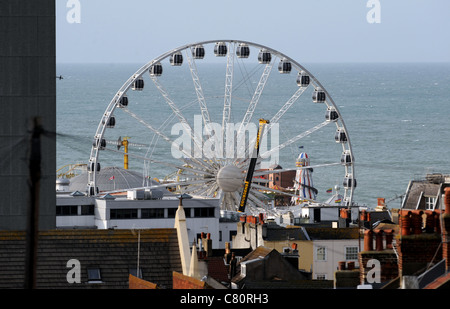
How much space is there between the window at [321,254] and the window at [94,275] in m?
29.8

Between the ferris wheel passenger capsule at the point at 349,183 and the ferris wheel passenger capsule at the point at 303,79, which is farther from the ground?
the ferris wheel passenger capsule at the point at 303,79

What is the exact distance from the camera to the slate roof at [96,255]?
5562 centimetres

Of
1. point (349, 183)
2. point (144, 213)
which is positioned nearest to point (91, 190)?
point (144, 213)

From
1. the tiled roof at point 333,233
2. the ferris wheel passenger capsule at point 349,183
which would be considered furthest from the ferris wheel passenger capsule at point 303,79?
the tiled roof at point 333,233

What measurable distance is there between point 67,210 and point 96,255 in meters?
59.7

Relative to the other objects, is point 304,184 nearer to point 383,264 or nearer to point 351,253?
point 351,253

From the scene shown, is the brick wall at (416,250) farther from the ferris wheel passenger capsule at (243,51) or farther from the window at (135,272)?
the ferris wheel passenger capsule at (243,51)

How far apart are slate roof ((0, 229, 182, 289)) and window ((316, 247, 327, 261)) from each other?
2748 cm

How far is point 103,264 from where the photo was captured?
57.3 metres

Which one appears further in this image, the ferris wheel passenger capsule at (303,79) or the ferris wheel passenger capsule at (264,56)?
the ferris wheel passenger capsule at (303,79)

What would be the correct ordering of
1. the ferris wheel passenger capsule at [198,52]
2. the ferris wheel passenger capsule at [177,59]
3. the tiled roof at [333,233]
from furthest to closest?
1. the ferris wheel passenger capsule at [198,52]
2. the ferris wheel passenger capsule at [177,59]
3. the tiled roof at [333,233]

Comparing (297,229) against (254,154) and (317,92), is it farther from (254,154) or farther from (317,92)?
(317,92)
